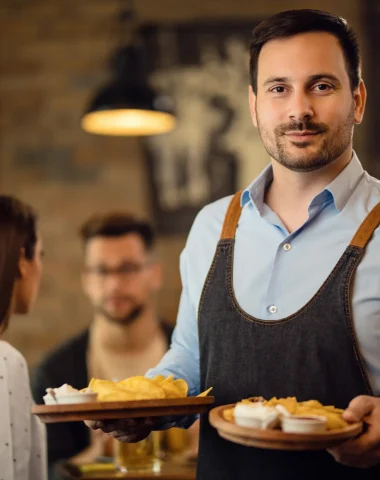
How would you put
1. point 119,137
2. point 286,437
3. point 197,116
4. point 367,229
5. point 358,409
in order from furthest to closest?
point 119,137 → point 197,116 → point 367,229 → point 358,409 → point 286,437

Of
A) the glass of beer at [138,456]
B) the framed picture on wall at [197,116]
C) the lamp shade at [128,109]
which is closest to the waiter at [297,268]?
the glass of beer at [138,456]

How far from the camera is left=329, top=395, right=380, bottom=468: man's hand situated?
158 cm

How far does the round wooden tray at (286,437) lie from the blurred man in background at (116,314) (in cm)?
278

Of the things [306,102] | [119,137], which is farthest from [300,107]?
[119,137]

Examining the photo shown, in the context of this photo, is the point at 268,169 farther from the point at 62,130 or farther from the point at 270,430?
the point at 62,130

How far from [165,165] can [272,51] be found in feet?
10.8

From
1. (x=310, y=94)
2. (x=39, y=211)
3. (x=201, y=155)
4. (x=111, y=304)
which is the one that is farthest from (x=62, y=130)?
(x=310, y=94)

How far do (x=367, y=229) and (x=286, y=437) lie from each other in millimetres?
546

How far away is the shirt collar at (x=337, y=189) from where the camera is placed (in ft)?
6.23

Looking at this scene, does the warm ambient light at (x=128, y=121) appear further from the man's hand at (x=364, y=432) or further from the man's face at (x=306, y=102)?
the man's hand at (x=364, y=432)

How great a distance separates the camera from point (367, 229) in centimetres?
182

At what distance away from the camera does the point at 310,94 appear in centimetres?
186

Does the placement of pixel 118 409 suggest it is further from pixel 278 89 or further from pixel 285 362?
pixel 278 89

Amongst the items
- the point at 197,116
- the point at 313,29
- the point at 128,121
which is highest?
the point at 197,116
